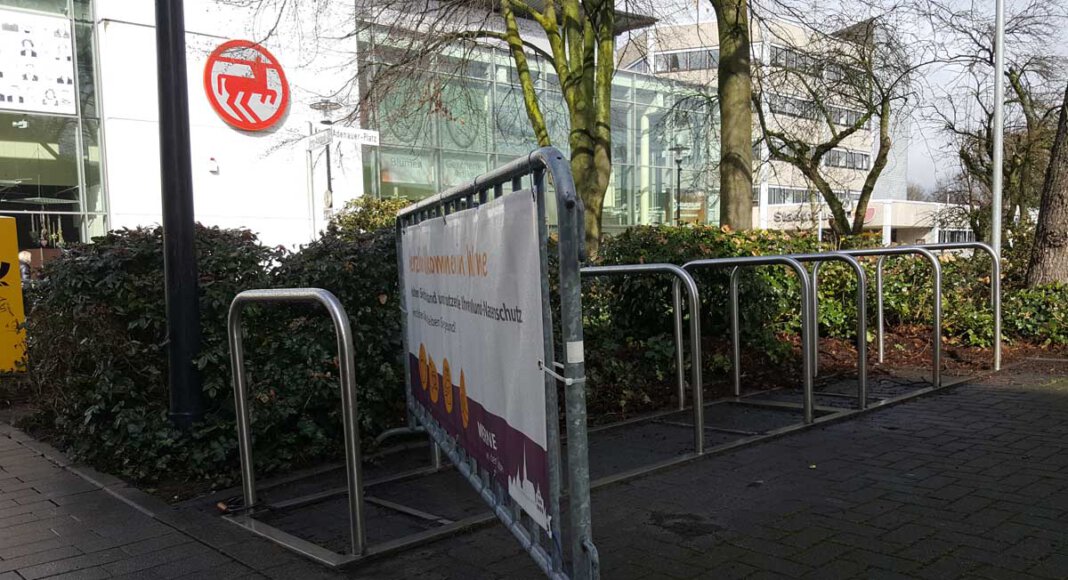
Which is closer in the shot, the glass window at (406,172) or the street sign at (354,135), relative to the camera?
the street sign at (354,135)

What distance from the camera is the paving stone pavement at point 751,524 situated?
3.14m

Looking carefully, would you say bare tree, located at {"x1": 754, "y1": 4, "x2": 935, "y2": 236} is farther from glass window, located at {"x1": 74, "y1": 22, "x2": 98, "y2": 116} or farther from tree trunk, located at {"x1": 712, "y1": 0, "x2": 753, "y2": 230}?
glass window, located at {"x1": 74, "y1": 22, "x2": 98, "y2": 116}

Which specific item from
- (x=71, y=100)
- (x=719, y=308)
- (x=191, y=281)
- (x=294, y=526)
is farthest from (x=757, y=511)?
(x=71, y=100)

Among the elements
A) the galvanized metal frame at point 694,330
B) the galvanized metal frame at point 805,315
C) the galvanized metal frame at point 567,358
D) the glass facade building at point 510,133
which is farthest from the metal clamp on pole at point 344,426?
the glass facade building at point 510,133

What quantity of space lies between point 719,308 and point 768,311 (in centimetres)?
48

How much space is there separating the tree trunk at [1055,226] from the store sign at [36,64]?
19593 millimetres

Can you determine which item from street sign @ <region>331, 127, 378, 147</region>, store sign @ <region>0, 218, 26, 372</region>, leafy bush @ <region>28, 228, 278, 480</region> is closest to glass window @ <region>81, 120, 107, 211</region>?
street sign @ <region>331, 127, 378, 147</region>

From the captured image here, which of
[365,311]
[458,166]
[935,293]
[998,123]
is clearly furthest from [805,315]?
[458,166]

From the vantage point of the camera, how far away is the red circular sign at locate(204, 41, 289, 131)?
1958 centimetres

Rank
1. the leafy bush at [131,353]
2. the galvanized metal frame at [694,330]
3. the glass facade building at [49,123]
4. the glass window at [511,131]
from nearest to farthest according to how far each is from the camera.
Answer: the leafy bush at [131,353] < the galvanized metal frame at [694,330] < the glass facade building at [49,123] < the glass window at [511,131]

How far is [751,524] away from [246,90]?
19.8 metres

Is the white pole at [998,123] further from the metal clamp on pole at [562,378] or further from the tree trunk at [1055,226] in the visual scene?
the metal clamp on pole at [562,378]

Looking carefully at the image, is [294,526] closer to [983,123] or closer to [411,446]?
[411,446]

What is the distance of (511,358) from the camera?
100 inches
